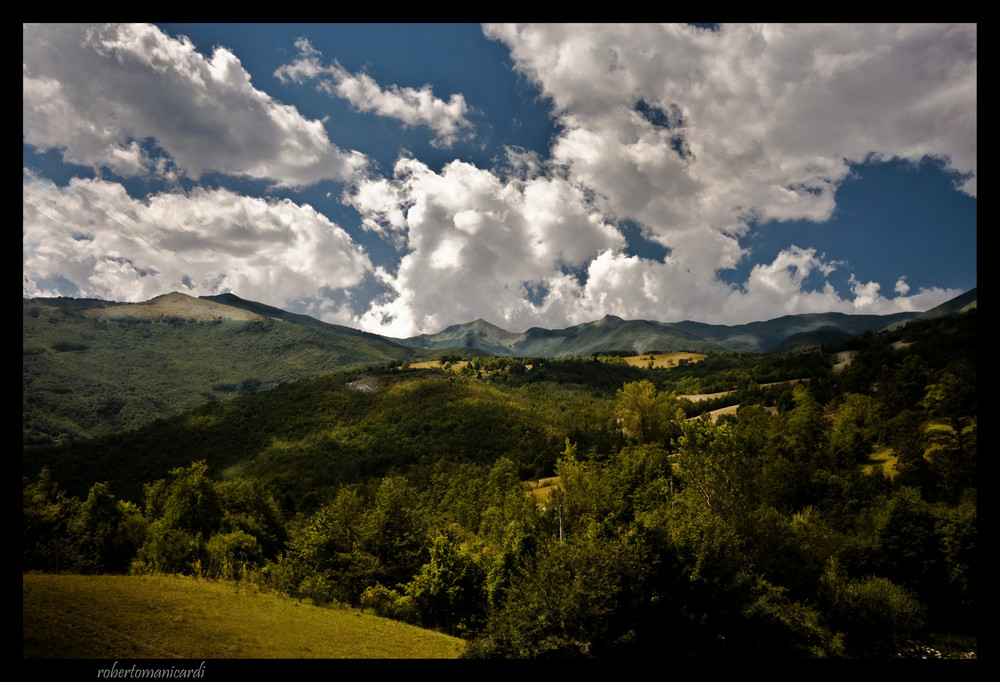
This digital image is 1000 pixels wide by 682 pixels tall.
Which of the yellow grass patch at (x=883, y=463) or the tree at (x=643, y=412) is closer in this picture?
the yellow grass patch at (x=883, y=463)

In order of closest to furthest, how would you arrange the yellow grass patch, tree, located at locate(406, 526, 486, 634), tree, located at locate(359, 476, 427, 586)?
tree, located at locate(406, 526, 486, 634) → tree, located at locate(359, 476, 427, 586) → the yellow grass patch

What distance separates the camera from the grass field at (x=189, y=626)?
728 centimetres

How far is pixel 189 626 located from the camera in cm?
1020

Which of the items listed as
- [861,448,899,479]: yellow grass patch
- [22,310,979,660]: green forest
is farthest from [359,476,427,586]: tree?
[861,448,899,479]: yellow grass patch

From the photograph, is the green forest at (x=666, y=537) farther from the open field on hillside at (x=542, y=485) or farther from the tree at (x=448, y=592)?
the open field on hillside at (x=542, y=485)

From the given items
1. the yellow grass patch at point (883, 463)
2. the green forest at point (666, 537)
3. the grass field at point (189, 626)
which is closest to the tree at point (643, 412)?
the green forest at point (666, 537)

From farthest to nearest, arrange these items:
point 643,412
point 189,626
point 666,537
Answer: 1. point 643,412
2. point 666,537
3. point 189,626

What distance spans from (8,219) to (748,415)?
60.6 meters

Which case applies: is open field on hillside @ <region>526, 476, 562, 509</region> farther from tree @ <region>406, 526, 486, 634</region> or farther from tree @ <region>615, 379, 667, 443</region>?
tree @ <region>406, 526, 486, 634</region>

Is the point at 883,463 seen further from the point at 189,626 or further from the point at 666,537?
the point at 189,626

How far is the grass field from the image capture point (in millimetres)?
7281

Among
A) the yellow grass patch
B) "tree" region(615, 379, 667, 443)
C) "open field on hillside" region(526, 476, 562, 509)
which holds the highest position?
"tree" region(615, 379, 667, 443)

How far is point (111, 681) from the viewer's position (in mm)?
3811

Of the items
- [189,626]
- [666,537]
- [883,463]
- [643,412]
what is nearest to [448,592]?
[666,537]
